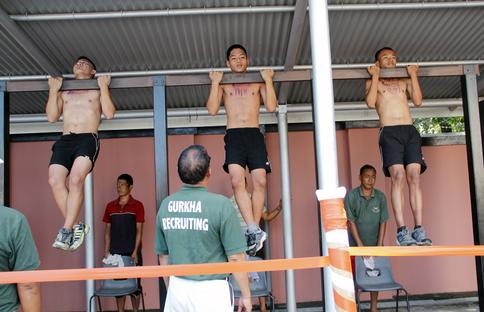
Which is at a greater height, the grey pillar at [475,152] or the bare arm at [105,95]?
the bare arm at [105,95]

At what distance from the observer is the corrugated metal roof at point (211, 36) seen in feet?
13.6

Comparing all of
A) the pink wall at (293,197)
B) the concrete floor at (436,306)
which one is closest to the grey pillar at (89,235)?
the pink wall at (293,197)

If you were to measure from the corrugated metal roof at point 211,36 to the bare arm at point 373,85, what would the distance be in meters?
0.68

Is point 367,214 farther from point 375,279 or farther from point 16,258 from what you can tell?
point 16,258

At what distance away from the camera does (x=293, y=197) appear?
265 inches

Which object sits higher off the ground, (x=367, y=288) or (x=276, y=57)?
(x=276, y=57)

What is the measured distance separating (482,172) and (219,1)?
2610 millimetres

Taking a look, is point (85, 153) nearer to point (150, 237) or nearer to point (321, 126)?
point (321, 126)

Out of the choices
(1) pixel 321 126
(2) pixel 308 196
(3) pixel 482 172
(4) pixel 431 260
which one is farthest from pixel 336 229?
(4) pixel 431 260

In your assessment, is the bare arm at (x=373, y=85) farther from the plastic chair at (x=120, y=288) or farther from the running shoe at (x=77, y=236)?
the plastic chair at (x=120, y=288)

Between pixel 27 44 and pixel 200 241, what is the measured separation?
9.84 feet

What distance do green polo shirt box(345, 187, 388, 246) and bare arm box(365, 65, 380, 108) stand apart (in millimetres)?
1718

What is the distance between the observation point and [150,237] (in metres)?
6.48

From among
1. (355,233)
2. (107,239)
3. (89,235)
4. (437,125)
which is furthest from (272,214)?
(437,125)
